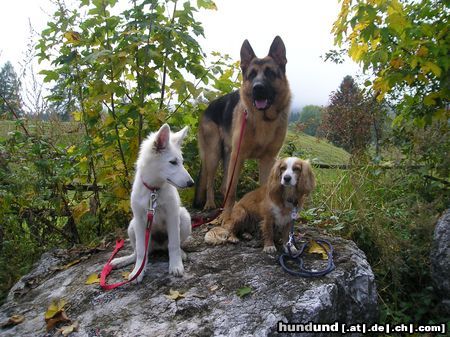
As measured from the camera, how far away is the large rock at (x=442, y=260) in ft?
12.5

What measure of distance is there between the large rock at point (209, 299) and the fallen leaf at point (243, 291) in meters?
0.03

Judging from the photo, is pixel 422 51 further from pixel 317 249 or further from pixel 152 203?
pixel 152 203

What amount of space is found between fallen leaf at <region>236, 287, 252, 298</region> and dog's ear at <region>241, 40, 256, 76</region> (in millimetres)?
2857

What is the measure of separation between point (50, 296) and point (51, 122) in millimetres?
2573

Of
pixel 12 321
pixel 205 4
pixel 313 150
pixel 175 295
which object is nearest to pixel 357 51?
pixel 205 4

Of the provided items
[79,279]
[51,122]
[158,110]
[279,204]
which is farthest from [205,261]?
[51,122]

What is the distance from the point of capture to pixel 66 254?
4.55 meters

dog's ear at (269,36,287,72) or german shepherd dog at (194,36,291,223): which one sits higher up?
dog's ear at (269,36,287,72)

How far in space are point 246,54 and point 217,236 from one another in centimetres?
233

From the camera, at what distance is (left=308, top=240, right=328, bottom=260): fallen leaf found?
372 cm

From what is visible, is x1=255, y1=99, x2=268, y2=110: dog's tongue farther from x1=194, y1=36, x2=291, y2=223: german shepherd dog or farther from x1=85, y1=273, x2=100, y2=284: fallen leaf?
x1=85, y1=273, x2=100, y2=284: fallen leaf

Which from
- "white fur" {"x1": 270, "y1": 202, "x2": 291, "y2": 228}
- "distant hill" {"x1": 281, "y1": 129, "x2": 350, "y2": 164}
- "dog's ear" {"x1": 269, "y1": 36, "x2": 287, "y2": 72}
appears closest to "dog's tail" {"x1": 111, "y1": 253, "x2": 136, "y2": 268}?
"white fur" {"x1": 270, "y1": 202, "x2": 291, "y2": 228}

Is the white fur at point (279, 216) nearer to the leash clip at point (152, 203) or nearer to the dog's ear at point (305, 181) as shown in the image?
the dog's ear at point (305, 181)

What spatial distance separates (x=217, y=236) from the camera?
430cm
